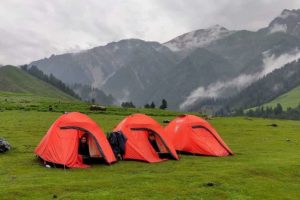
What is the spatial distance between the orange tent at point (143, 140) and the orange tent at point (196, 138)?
3464 mm

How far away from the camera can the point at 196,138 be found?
35.9 m

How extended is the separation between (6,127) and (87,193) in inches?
1414

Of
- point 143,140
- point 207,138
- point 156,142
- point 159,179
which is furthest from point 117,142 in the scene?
point 207,138

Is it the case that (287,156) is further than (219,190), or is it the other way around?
(287,156)

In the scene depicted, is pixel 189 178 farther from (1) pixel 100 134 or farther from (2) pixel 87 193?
(1) pixel 100 134

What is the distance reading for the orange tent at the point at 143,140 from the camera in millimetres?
30875

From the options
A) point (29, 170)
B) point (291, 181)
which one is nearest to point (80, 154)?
point (29, 170)

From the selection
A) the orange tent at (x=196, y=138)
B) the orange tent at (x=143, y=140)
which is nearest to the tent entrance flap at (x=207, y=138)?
the orange tent at (x=196, y=138)

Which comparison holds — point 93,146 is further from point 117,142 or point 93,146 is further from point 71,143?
point 117,142

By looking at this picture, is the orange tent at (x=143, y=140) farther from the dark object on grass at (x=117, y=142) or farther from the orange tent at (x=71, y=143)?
the orange tent at (x=71, y=143)

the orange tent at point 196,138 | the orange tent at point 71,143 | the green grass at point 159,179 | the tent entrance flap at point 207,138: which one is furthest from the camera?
the tent entrance flap at point 207,138

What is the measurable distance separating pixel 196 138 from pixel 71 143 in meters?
11.7

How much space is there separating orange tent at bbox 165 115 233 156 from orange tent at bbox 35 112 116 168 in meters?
8.27

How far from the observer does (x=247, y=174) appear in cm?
2570
